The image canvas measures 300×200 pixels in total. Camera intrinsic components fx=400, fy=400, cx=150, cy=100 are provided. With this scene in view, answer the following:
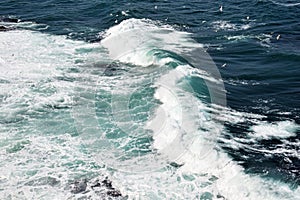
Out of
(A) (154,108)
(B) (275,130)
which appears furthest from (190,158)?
(A) (154,108)

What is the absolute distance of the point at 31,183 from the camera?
18.3 m

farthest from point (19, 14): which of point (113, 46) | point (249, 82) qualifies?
point (249, 82)

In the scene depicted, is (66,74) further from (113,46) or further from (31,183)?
(31,183)

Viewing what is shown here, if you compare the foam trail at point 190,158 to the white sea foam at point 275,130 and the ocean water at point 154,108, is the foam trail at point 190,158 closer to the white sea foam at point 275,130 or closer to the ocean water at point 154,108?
the ocean water at point 154,108

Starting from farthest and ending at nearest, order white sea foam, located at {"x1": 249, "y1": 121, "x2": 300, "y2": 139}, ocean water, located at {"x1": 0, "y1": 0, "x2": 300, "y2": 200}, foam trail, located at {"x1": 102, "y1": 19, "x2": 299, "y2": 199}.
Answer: white sea foam, located at {"x1": 249, "y1": 121, "x2": 300, "y2": 139}, ocean water, located at {"x1": 0, "y1": 0, "x2": 300, "y2": 200}, foam trail, located at {"x1": 102, "y1": 19, "x2": 299, "y2": 199}

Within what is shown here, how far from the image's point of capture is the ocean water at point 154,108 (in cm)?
1825

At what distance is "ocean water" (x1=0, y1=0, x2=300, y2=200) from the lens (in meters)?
18.2

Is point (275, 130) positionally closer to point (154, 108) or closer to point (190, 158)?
point (190, 158)

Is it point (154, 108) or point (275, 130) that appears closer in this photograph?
point (275, 130)

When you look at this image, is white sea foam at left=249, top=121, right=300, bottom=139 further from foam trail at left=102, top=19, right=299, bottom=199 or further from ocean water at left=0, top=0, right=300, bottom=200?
foam trail at left=102, top=19, right=299, bottom=199

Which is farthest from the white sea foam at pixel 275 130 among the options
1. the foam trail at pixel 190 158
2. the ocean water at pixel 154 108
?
the foam trail at pixel 190 158

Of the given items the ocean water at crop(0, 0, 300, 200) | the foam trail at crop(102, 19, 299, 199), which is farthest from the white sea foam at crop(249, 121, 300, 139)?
the foam trail at crop(102, 19, 299, 199)

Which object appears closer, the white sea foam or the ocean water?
the ocean water

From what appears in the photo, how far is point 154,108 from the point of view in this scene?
24.8 m
